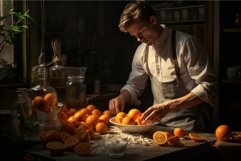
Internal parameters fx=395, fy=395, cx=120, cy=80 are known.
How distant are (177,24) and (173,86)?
4.88 feet

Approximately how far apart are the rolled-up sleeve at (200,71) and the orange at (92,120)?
58 cm

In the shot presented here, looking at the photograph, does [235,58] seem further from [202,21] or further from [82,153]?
[82,153]

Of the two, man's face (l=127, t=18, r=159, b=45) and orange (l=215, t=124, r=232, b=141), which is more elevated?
man's face (l=127, t=18, r=159, b=45)

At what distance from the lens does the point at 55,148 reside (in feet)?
5.19

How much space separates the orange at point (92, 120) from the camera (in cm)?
206

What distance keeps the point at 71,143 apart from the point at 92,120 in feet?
1.35

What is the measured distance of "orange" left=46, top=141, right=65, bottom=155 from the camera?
5.19 ft

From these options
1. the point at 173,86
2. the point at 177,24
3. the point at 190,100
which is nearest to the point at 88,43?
the point at 177,24

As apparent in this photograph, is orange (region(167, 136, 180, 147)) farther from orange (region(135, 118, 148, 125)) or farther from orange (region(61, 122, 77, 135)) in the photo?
orange (region(61, 122, 77, 135))

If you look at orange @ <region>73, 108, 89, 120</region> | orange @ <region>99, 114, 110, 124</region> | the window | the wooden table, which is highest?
the window

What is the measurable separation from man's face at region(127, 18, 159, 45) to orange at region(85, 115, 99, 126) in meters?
0.57

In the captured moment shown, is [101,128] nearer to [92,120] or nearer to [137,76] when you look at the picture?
[92,120]

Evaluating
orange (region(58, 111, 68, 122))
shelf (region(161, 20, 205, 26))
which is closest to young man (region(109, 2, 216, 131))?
orange (region(58, 111, 68, 122))

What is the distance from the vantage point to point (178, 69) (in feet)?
7.97
